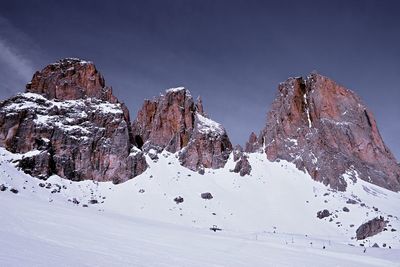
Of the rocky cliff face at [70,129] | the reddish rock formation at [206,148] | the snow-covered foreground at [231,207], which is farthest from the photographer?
the reddish rock formation at [206,148]

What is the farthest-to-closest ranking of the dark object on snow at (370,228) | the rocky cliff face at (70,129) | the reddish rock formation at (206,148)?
the reddish rock formation at (206,148)
the rocky cliff face at (70,129)
the dark object on snow at (370,228)

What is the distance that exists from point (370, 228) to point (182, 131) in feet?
177

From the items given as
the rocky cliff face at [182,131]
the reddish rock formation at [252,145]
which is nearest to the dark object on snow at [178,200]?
the rocky cliff face at [182,131]

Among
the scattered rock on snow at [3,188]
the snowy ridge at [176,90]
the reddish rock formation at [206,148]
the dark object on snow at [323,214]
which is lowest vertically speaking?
the scattered rock on snow at [3,188]

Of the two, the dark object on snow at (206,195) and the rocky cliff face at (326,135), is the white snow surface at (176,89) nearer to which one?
the rocky cliff face at (326,135)

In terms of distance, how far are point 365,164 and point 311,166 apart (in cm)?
1929

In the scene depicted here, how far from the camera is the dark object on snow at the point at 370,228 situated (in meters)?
63.1

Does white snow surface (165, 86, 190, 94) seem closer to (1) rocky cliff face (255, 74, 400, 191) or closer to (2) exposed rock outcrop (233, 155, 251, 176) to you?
(1) rocky cliff face (255, 74, 400, 191)

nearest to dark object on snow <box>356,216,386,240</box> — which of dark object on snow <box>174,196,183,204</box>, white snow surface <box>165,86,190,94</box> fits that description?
dark object on snow <box>174,196,183,204</box>

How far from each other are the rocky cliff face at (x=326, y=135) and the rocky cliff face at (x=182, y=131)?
1579 centimetres

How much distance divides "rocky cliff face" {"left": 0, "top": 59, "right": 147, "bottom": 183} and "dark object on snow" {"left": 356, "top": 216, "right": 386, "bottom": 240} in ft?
158

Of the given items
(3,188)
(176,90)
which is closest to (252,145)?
(176,90)

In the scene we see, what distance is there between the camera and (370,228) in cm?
6406

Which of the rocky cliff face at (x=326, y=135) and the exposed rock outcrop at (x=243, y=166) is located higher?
the rocky cliff face at (x=326, y=135)
